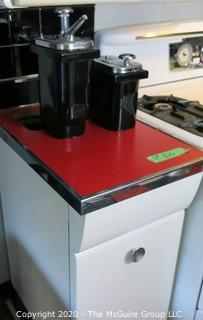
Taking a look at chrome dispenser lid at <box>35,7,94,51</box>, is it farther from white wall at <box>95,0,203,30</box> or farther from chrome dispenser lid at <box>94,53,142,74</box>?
white wall at <box>95,0,203,30</box>

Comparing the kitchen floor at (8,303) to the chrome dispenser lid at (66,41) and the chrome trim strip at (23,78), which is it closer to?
the chrome trim strip at (23,78)

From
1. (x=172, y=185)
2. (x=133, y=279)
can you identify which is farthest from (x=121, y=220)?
(x=133, y=279)

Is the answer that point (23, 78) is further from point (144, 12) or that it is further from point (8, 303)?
point (8, 303)

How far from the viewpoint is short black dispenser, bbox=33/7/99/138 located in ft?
2.67

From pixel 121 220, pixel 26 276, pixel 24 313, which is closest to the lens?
pixel 121 220

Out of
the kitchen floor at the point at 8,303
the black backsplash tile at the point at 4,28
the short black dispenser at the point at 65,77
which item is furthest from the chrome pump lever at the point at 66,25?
the kitchen floor at the point at 8,303

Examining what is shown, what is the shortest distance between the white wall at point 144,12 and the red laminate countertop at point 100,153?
0.48 metres

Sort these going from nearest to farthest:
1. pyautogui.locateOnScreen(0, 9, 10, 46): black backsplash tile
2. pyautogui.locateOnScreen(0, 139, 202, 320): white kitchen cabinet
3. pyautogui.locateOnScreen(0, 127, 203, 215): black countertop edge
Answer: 1. pyautogui.locateOnScreen(0, 127, 203, 215): black countertop edge
2. pyautogui.locateOnScreen(0, 139, 202, 320): white kitchen cabinet
3. pyautogui.locateOnScreen(0, 9, 10, 46): black backsplash tile

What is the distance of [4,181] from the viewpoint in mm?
1146

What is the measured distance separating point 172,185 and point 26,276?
666 millimetres

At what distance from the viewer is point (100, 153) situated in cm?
84

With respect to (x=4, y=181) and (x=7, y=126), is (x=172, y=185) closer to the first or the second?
(x=7, y=126)

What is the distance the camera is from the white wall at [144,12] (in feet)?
4.10

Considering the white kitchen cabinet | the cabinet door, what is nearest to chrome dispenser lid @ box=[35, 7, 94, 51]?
the white kitchen cabinet
